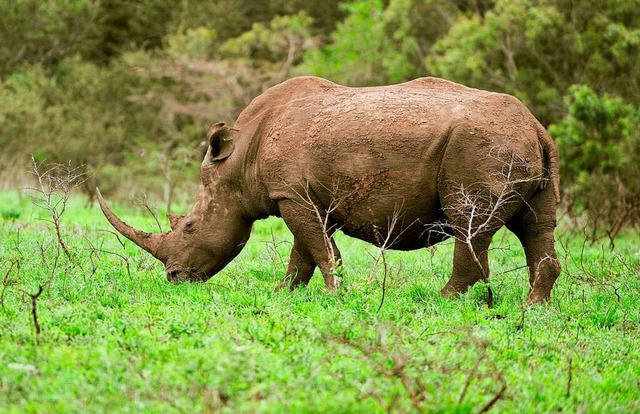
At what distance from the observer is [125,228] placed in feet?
30.5

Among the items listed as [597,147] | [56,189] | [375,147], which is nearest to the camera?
[375,147]

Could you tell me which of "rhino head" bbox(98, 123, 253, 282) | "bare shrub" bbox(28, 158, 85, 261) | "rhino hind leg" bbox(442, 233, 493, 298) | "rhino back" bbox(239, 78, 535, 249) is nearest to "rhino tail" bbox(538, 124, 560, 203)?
"rhino back" bbox(239, 78, 535, 249)

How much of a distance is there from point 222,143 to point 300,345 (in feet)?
11.6

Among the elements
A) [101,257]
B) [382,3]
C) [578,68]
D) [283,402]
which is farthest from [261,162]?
[382,3]

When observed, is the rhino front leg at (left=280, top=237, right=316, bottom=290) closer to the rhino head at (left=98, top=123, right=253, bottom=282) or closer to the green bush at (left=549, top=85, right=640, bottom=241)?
the rhino head at (left=98, top=123, right=253, bottom=282)

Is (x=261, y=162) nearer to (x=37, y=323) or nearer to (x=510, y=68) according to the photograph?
(x=37, y=323)

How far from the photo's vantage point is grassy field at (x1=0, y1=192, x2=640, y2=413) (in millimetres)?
5277

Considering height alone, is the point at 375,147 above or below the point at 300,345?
above

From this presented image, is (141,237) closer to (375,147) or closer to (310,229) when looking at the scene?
(310,229)

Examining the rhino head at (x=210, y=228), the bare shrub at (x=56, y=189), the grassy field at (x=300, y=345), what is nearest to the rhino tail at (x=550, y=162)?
the grassy field at (x=300, y=345)

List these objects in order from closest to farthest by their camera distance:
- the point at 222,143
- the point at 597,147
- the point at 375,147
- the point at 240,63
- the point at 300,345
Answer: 1. the point at 300,345
2. the point at 375,147
3. the point at 222,143
4. the point at 597,147
5. the point at 240,63

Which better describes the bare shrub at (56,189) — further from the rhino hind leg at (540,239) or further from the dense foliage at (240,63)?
the dense foliage at (240,63)

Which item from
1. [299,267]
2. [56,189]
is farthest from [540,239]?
[56,189]

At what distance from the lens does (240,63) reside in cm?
2844
